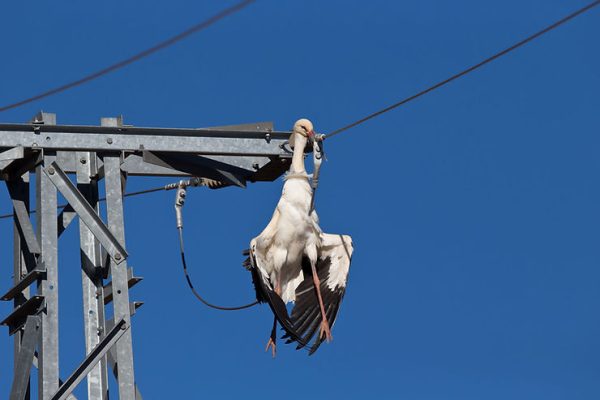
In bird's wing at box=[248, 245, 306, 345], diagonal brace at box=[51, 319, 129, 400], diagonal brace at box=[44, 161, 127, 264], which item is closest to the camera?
diagonal brace at box=[51, 319, 129, 400]

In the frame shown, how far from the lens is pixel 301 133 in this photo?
1362 cm

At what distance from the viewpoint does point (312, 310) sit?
13.7 m

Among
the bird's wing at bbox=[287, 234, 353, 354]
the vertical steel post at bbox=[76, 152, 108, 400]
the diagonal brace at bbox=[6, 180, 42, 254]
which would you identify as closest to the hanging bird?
the bird's wing at bbox=[287, 234, 353, 354]

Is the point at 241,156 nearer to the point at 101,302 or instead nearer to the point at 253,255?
the point at 253,255

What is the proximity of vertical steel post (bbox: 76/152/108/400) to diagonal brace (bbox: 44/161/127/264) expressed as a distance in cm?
36

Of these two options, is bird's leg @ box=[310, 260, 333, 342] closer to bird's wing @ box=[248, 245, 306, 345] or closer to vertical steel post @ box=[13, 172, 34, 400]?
bird's wing @ box=[248, 245, 306, 345]

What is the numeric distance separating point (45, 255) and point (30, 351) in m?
0.73

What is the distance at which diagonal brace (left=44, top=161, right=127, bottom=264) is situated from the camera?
500 inches

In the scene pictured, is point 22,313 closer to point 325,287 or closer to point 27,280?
point 27,280

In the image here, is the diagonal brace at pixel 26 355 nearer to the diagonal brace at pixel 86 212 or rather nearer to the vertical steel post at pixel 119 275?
the vertical steel post at pixel 119 275

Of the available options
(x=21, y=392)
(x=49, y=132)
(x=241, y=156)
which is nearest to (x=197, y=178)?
(x=241, y=156)

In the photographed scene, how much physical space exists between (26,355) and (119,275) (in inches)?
36.3

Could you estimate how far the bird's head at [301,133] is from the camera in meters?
13.6

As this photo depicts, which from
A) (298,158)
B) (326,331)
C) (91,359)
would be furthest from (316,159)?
(91,359)
